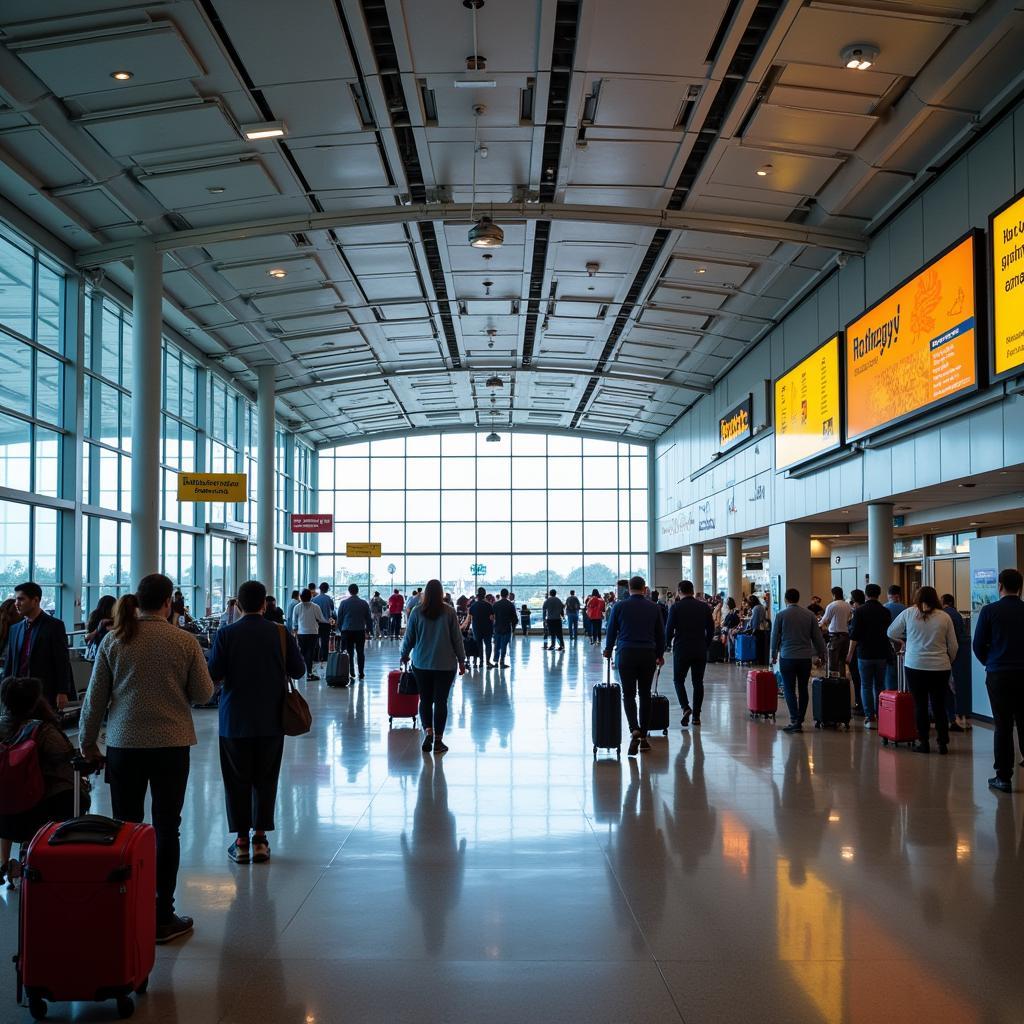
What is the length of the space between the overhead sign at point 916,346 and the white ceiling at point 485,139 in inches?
60.2

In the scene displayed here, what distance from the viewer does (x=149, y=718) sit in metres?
4.75

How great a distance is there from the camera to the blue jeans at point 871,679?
1222 cm

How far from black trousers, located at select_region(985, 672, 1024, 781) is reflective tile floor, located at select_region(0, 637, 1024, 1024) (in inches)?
12.9

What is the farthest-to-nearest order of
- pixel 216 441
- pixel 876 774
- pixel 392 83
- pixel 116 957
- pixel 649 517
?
pixel 649 517 → pixel 216 441 → pixel 392 83 → pixel 876 774 → pixel 116 957

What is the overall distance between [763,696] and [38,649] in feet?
29.3

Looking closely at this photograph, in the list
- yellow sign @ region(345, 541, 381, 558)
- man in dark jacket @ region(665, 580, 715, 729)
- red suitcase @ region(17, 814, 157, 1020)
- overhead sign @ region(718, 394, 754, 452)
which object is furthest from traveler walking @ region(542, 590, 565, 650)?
red suitcase @ region(17, 814, 157, 1020)

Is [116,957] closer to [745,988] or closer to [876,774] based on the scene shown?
[745,988]

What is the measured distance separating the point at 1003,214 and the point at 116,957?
37.4 feet

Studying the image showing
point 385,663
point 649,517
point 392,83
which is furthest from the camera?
point 649,517

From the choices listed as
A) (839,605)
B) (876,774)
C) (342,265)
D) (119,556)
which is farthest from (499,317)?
(876,774)

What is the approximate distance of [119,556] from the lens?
64.1 ft

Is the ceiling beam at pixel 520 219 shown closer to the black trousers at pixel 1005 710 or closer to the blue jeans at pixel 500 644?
the blue jeans at pixel 500 644

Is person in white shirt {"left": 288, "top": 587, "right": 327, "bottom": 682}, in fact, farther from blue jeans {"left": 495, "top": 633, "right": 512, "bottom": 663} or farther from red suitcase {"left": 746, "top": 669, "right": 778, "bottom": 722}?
red suitcase {"left": 746, "top": 669, "right": 778, "bottom": 722}

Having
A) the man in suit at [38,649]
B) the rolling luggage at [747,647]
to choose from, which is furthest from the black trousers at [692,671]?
the rolling luggage at [747,647]
